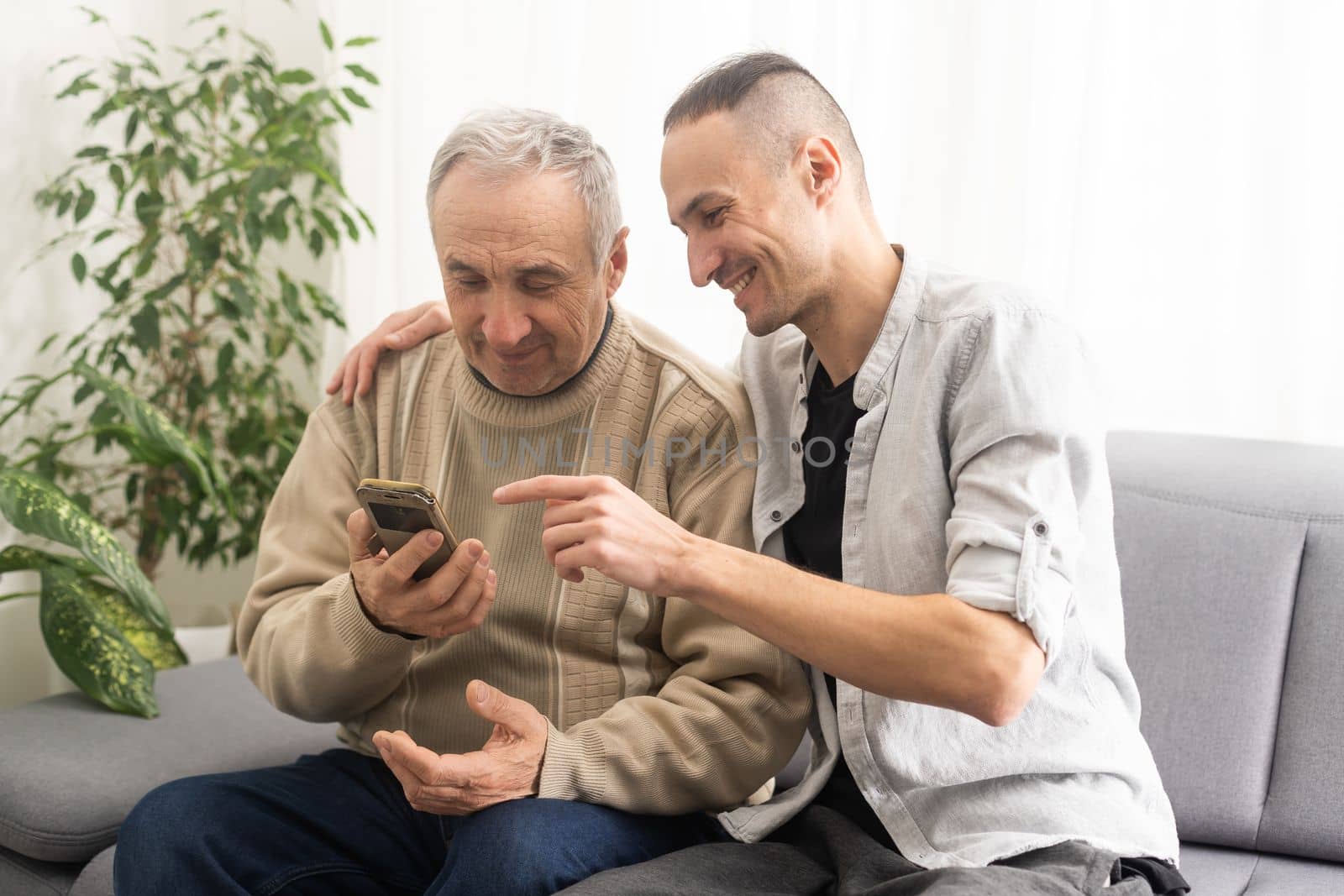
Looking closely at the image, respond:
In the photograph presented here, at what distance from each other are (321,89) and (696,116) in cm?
149

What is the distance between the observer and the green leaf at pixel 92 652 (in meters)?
1.96

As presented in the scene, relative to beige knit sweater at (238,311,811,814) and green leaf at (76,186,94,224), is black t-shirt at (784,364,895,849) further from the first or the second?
green leaf at (76,186,94,224)

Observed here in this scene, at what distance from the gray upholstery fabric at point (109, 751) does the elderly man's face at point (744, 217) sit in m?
1.01

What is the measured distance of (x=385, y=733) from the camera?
1377 mm

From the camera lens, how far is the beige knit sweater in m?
1.46

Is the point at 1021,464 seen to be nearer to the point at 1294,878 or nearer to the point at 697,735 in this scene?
the point at 697,735

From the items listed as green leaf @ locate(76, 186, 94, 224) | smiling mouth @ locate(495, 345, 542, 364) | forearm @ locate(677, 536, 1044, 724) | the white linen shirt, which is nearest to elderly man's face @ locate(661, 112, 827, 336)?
the white linen shirt

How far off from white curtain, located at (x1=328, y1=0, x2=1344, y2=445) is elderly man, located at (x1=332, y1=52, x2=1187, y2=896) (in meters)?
0.64

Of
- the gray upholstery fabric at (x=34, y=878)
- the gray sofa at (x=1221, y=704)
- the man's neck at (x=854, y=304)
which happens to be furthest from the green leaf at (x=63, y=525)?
the man's neck at (x=854, y=304)

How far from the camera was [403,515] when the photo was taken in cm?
136

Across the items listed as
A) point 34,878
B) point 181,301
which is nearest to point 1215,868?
point 34,878

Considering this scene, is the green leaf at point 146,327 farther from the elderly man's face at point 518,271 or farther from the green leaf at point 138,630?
the elderly man's face at point 518,271

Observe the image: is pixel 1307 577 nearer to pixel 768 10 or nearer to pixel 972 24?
pixel 972 24

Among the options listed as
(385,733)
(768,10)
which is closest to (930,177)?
(768,10)
